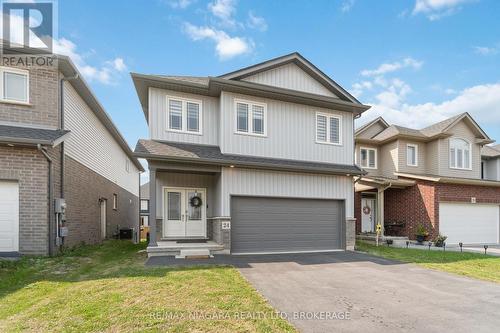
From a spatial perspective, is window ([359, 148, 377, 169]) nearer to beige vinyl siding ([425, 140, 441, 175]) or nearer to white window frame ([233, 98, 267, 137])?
beige vinyl siding ([425, 140, 441, 175])

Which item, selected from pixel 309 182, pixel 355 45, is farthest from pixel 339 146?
pixel 355 45

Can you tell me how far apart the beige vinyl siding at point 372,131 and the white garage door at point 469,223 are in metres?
5.69

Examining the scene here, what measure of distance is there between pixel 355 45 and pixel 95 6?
411 inches

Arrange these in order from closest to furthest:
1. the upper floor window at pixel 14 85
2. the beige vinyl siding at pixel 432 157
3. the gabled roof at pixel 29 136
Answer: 1. the gabled roof at pixel 29 136
2. the upper floor window at pixel 14 85
3. the beige vinyl siding at pixel 432 157

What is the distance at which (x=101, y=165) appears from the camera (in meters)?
14.7

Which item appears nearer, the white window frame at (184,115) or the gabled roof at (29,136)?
the gabled roof at (29,136)

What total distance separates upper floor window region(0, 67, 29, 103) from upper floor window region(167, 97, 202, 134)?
439cm

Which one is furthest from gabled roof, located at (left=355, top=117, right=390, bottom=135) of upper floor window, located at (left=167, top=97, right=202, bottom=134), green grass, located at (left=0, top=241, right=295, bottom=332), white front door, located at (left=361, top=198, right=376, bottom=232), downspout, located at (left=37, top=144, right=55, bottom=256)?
downspout, located at (left=37, top=144, right=55, bottom=256)

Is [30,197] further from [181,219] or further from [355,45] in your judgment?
[355,45]

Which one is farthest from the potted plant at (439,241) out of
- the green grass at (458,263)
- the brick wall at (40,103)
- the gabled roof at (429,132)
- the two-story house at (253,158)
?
the brick wall at (40,103)

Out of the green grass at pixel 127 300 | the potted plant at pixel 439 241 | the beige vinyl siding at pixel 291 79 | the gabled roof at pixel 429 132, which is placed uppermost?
the beige vinyl siding at pixel 291 79

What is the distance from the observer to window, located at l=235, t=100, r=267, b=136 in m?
10.9

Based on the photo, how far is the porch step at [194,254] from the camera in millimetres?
9047

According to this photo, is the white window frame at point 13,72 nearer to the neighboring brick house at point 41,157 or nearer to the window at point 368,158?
the neighboring brick house at point 41,157
